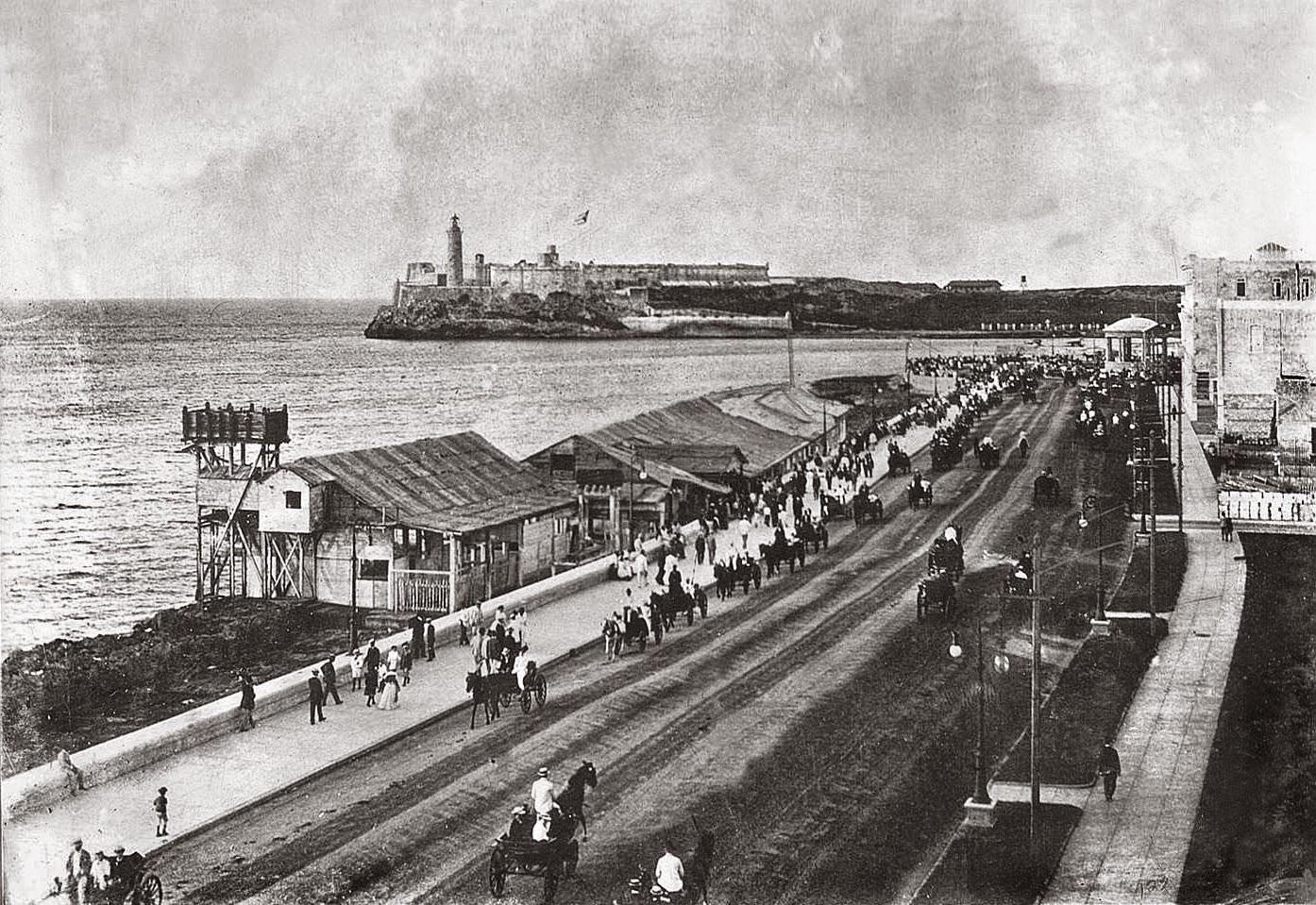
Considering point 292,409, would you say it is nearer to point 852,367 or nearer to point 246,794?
point 246,794

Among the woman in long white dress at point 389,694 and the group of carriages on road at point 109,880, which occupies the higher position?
the woman in long white dress at point 389,694

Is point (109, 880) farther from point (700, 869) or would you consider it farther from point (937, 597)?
point (937, 597)

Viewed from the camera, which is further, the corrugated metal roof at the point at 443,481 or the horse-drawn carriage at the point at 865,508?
the horse-drawn carriage at the point at 865,508

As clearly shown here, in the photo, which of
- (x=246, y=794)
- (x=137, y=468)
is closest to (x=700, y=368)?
(x=137, y=468)

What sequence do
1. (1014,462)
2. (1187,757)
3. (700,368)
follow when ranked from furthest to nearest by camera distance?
(700,368) → (1014,462) → (1187,757)

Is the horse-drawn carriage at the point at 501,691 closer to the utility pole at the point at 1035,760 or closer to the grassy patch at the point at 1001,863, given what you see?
the grassy patch at the point at 1001,863

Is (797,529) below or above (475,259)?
below

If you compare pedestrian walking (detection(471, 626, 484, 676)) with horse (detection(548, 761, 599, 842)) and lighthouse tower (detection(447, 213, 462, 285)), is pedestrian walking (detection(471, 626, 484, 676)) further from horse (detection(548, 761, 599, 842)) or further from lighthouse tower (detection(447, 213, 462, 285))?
lighthouse tower (detection(447, 213, 462, 285))

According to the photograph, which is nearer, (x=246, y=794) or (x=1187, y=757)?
(x=246, y=794)

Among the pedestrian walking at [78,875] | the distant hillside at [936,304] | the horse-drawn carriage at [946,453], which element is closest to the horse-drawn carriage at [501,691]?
the pedestrian walking at [78,875]
